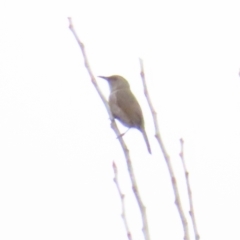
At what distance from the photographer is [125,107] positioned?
7.75 metres

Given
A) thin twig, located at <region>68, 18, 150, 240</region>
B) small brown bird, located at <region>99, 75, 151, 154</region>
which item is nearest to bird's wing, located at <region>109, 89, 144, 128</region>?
small brown bird, located at <region>99, 75, 151, 154</region>

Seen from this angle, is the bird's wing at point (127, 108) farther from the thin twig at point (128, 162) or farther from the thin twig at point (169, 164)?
the thin twig at point (169, 164)

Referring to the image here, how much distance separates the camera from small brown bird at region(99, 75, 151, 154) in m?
7.52

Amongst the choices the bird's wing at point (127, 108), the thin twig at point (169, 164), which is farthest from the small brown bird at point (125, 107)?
the thin twig at point (169, 164)

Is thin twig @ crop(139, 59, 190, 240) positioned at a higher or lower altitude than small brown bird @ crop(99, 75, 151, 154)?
lower

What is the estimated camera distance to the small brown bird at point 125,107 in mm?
7520

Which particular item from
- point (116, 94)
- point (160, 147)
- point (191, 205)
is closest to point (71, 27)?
point (160, 147)

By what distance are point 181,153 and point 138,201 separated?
332 mm

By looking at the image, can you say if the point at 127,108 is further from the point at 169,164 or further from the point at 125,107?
the point at 169,164

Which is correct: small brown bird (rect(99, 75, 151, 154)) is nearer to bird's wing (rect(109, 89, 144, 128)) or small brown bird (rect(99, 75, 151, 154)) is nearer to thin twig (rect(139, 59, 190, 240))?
bird's wing (rect(109, 89, 144, 128))

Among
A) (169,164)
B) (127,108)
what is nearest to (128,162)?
(169,164)

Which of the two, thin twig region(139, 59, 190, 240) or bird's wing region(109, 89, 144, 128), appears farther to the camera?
bird's wing region(109, 89, 144, 128)

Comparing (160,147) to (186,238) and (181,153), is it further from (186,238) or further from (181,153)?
(186,238)

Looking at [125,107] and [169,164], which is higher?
[125,107]
